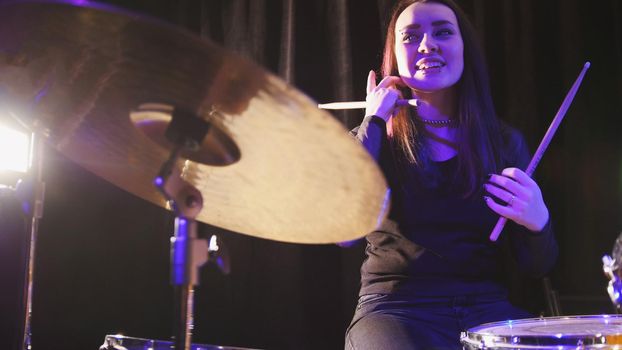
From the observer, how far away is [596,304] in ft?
6.07

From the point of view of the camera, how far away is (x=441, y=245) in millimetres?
1339

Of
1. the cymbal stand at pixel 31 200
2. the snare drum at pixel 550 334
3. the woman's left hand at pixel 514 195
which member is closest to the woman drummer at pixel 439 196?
the woman's left hand at pixel 514 195

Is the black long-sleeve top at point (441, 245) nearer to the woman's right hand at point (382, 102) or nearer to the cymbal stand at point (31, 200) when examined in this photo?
the woman's right hand at point (382, 102)

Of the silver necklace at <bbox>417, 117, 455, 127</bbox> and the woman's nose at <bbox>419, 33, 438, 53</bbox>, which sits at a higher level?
the woman's nose at <bbox>419, 33, 438, 53</bbox>

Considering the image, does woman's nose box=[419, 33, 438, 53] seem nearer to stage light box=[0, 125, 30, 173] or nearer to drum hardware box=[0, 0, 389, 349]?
drum hardware box=[0, 0, 389, 349]

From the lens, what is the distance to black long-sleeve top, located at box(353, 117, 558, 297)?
1.30 metres

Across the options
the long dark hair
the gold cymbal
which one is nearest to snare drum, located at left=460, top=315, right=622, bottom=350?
the gold cymbal

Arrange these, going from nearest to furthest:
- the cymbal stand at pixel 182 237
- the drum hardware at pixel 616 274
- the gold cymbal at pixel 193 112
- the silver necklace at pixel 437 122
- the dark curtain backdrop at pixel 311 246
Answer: the gold cymbal at pixel 193 112, the cymbal stand at pixel 182 237, the drum hardware at pixel 616 274, the silver necklace at pixel 437 122, the dark curtain backdrop at pixel 311 246

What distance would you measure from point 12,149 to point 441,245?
4.58ft

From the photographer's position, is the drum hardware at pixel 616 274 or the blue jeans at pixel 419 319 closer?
the drum hardware at pixel 616 274

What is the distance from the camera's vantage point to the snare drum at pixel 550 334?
0.85 metres

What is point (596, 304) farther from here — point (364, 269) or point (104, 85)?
point (104, 85)

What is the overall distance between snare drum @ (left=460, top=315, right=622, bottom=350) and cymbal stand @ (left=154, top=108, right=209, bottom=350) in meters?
0.45

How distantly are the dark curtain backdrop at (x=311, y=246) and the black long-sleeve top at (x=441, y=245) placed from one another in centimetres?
50
